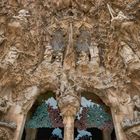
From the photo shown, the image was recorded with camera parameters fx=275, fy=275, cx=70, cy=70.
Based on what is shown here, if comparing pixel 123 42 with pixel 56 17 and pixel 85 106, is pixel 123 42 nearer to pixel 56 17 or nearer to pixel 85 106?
pixel 85 106

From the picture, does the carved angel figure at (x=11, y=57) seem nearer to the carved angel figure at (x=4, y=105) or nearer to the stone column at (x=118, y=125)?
the carved angel figure at (x=4, y=105)

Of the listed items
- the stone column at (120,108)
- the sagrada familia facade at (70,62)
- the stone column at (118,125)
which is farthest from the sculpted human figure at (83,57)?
the stone column at (118,125)

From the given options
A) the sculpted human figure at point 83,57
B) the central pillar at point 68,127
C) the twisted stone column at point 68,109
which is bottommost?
the central pillar at point 68,127

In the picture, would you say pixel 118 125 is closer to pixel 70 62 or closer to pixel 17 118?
pixel 70 62

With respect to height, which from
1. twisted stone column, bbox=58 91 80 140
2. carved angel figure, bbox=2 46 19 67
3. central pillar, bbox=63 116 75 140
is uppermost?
carved angel figure, bbox=2 46 19 67

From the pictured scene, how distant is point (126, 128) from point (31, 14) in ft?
17.8

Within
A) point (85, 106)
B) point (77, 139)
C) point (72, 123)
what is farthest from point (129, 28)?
point (77, 139)

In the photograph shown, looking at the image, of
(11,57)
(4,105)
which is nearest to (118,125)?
(4,105)

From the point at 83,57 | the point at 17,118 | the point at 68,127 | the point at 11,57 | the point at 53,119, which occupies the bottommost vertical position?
the point at 68,127

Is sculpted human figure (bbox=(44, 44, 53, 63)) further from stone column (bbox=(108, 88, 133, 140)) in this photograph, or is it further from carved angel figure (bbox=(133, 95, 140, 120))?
carved angel figure (bbox=(133, 95, 140, 120))

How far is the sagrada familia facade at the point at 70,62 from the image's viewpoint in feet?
27.5

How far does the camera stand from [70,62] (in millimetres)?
9602

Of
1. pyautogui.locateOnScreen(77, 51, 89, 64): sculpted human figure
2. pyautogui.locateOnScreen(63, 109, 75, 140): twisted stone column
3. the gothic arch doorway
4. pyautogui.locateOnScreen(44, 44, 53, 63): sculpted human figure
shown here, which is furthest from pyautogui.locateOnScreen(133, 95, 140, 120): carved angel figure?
pyautogui.locateOnScreen(44, 44, 53, 63): sculpted human figure

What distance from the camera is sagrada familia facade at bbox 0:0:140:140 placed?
330 inches
